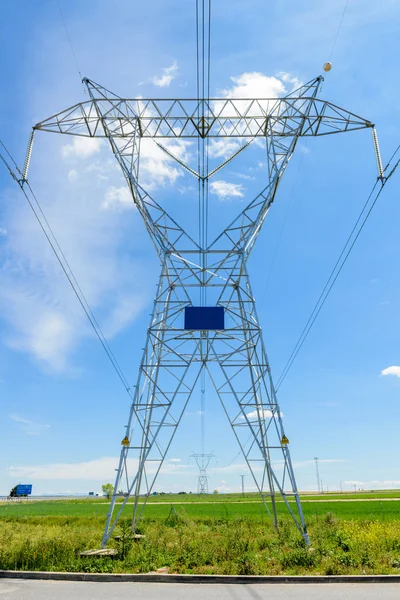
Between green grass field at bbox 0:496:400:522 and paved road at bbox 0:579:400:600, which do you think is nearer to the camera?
paved road at bbox 0:579:400:600

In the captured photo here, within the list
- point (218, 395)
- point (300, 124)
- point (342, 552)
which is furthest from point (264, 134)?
point (342, 552)

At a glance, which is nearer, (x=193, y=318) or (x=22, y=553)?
(x=22, y=553)

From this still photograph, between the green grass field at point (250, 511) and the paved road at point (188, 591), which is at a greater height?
the green grass field at point (250, 511)

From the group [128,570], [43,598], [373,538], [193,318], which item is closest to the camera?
[43,598]

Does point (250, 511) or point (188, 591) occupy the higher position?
point (250, 511)

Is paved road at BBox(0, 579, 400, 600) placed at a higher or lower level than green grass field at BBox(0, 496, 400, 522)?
lower

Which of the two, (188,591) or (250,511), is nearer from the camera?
(188,591)

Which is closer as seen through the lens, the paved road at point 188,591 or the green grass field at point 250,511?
the paved road at point 188,591

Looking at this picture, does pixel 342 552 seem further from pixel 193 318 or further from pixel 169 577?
pixel 193 318
